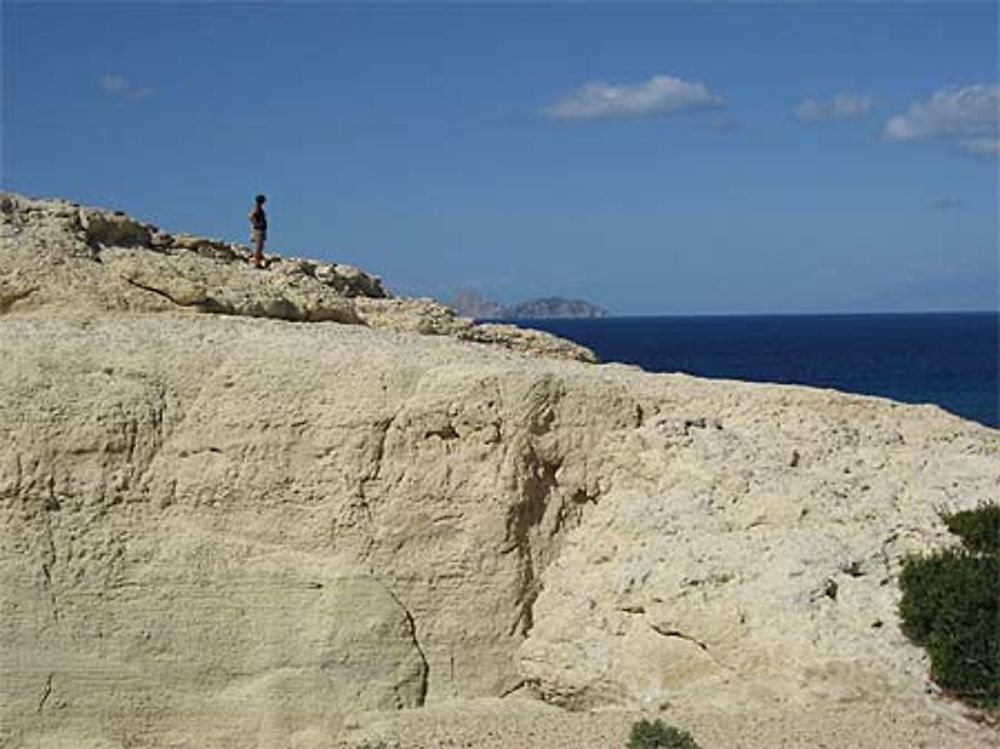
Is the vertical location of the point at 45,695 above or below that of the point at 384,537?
below

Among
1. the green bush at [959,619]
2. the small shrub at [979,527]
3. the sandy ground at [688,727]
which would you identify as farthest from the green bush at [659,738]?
the small shrub at [979,527]

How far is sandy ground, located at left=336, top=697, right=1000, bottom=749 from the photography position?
12758mm

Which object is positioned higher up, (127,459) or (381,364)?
(381,364)

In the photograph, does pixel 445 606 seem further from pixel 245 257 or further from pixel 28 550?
pixel 245 257

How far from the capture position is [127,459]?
49.3 feet

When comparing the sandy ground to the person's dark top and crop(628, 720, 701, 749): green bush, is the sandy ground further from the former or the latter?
the person's dark top

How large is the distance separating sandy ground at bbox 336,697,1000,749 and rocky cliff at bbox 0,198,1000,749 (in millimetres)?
69

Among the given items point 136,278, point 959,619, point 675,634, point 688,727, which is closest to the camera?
point 688,727

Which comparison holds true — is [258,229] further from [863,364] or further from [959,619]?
[863,364]

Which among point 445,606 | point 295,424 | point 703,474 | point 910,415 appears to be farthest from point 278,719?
point 910,415

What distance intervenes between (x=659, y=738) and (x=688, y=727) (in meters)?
0.53

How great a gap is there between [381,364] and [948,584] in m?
6.17

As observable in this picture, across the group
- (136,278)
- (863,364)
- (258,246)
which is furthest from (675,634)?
(863,364)

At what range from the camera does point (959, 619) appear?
13.6m
